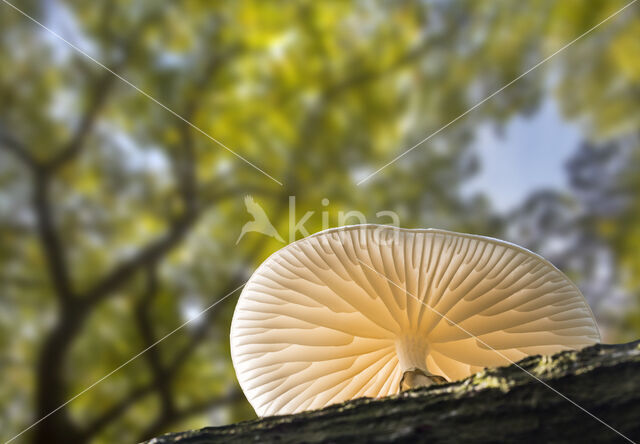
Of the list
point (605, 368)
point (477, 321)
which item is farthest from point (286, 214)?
point (605, 368)

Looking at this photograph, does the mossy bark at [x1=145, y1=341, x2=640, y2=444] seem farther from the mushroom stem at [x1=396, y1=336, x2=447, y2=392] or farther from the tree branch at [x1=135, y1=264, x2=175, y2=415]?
the tree branch at [x1=135, y1=264, x2=175, y2=415]

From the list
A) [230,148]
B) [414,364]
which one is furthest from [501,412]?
[230,148]

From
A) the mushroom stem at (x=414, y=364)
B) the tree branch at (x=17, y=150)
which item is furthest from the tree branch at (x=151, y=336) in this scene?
the mushroom stem at (x=414, y=364)

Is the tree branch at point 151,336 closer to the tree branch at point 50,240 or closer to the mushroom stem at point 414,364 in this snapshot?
the tree branch at point 50,240

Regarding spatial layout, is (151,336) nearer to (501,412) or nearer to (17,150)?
(17,150)

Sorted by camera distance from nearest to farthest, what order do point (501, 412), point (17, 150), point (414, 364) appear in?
point (501, 412) < point (414, 364) < point (17, 150)

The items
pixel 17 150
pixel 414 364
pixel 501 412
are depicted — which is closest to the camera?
Answer: pixel 501 412

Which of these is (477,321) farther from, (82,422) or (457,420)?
(82,422)
